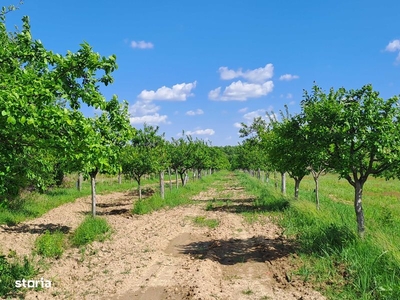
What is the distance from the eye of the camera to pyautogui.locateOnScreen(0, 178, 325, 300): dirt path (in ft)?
24.3

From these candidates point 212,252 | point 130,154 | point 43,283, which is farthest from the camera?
point 130,154

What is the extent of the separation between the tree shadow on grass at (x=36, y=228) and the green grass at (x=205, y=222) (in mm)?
5664

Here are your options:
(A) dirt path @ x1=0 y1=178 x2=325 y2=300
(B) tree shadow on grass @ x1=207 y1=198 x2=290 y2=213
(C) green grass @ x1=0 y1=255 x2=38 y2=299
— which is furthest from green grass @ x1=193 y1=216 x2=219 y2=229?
(C) green grass @ x1=0 y1=255 x2=38 y2=299

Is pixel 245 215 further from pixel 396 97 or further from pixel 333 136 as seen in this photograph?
pixel 396 97

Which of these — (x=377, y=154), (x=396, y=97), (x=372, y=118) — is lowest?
(x=377, y=154)

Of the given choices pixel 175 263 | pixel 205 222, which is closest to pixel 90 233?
pixel 175 263

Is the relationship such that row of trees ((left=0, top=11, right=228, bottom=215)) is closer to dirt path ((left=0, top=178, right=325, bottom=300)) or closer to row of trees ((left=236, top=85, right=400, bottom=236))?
dirt path ((left=0, top=178, right=325, bottom=300))

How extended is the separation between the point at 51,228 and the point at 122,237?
12.0 ft

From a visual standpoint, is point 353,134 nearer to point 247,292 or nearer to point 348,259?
point 348,259

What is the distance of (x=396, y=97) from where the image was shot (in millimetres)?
8914

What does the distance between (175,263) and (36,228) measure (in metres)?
7.91

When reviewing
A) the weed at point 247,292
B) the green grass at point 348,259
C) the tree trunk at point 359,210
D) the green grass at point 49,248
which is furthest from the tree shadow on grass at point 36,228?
the tree trunk at point 359,210

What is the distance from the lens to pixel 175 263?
31.3 feet

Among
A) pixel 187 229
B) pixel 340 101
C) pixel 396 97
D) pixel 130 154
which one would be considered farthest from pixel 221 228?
pixel 130 154
